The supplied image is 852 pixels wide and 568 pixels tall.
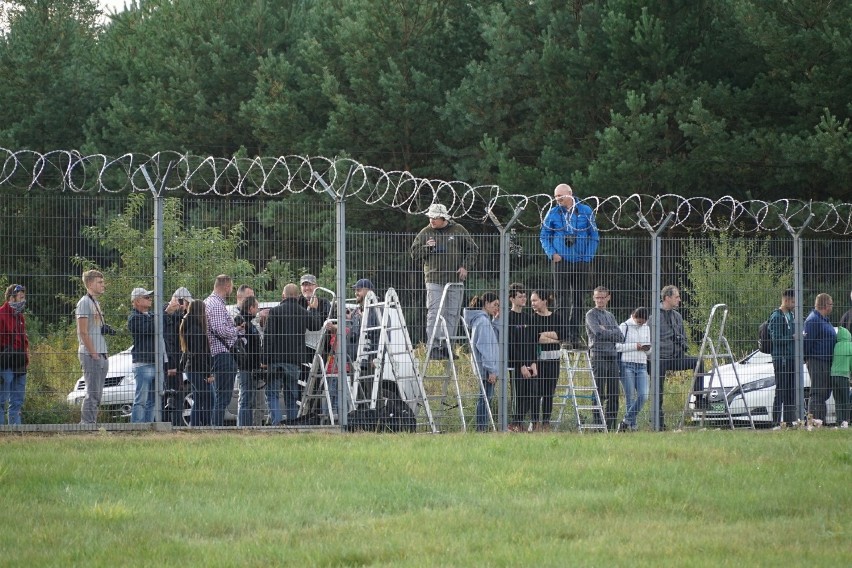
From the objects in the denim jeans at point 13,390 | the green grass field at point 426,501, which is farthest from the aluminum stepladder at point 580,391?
the denim jeans at point 13,390

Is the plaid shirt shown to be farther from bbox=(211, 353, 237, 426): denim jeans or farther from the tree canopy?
the tree canopy

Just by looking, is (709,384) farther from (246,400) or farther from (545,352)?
(246,400)

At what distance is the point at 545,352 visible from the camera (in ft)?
48.2

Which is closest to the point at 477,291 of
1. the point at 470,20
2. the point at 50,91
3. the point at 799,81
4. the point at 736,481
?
the point at 736,481

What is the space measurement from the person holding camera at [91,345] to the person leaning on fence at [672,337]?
6.28 m

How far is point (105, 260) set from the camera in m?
15.8

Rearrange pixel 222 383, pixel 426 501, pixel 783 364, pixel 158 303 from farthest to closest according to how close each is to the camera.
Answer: pixel 783 364
pixel 222 383
pixel 158 303
pixel 426 501

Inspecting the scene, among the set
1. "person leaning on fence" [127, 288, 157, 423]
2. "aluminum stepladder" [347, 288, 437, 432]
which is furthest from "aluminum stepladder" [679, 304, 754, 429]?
"person leaning on fence" [127, 288, 157, 423]

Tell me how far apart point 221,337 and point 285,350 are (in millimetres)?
690

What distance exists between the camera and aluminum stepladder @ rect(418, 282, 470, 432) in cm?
1448

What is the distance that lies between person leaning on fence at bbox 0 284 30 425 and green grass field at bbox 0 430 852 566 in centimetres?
112

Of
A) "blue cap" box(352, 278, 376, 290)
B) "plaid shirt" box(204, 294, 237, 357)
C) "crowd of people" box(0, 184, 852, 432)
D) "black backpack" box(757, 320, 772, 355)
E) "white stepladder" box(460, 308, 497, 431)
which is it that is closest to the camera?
"crowd of people" box(0, 184, 852, 432)

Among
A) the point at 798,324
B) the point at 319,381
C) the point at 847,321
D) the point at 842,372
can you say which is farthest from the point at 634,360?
the point at 319,381

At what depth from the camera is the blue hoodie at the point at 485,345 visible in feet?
48.3
